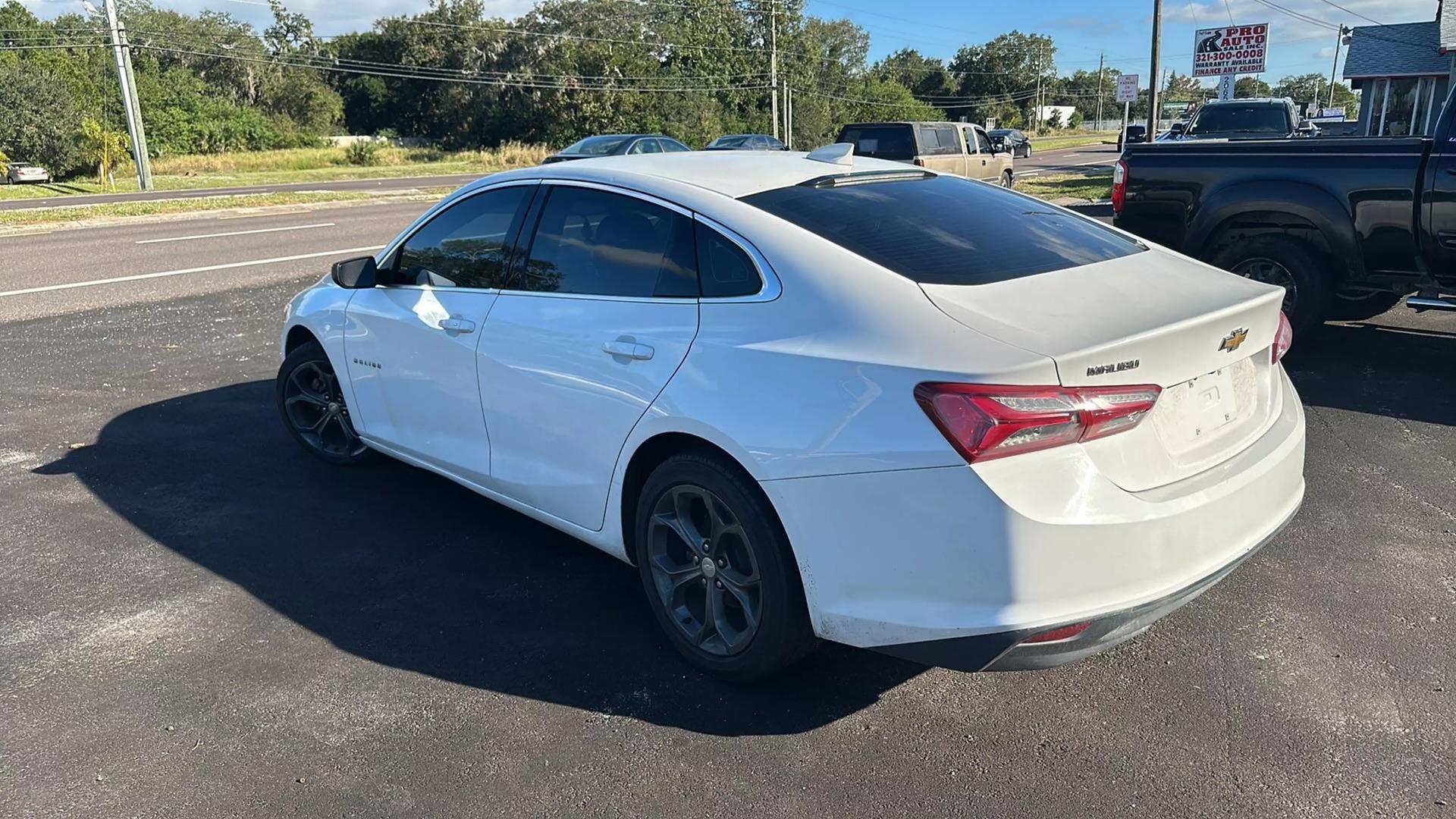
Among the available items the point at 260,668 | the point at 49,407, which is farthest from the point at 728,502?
the point at 49,407

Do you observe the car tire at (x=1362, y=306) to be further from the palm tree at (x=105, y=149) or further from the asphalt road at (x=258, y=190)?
the palm tree at (x=105, y=149)

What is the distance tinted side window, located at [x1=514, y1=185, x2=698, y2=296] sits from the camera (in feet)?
11.1

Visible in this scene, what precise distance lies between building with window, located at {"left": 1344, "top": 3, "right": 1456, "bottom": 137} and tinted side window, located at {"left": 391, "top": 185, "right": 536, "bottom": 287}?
37.5 metres

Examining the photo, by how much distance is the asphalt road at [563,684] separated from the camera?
2.77 metres

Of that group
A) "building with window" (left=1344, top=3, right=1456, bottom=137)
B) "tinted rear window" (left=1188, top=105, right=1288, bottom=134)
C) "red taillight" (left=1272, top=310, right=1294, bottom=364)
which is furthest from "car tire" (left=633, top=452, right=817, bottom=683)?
"building with window" (left=1344, top=3, right=1456, bottom=137)

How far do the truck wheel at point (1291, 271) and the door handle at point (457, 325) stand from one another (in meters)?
5.58

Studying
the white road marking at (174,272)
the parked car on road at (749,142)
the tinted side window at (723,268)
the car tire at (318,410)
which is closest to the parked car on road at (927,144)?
the parked car on road at (749,142)

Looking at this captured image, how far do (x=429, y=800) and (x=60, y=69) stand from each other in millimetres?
63343

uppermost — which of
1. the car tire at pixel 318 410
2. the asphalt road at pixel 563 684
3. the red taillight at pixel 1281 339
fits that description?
the red taillight at pixel 1281 339

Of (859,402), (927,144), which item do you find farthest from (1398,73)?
(859,402)

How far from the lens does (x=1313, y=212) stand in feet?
22.4

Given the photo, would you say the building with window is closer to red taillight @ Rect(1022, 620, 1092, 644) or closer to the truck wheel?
the truck wheel

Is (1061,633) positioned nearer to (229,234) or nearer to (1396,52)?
→ (229,234)

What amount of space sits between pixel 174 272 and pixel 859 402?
41.0 ft
